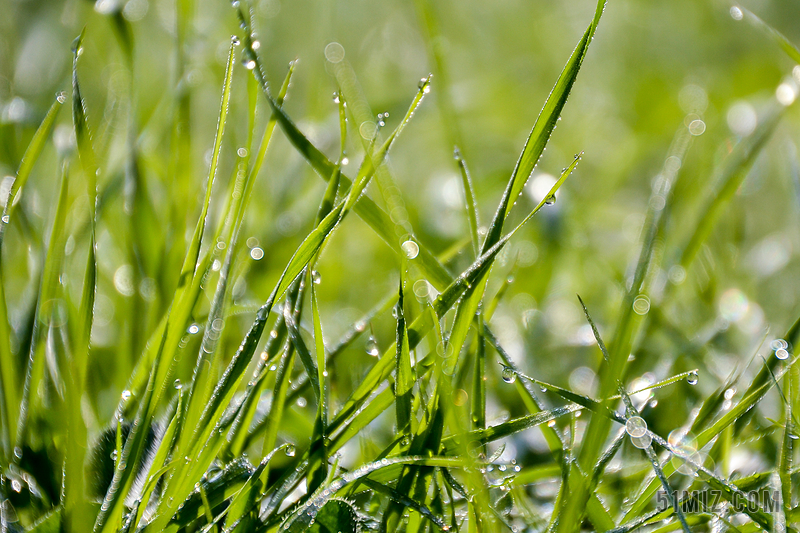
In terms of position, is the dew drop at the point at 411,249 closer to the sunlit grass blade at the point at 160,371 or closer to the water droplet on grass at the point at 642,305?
the sunlit grass blade at the point at 160,371

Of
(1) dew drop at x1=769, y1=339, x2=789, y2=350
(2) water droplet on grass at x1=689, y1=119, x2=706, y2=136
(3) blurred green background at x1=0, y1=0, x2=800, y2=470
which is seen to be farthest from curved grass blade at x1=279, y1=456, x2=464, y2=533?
(2) water droplet on grass at x1=689, y1=119, x2=706, y2=136

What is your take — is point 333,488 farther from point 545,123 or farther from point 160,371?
point 545,123

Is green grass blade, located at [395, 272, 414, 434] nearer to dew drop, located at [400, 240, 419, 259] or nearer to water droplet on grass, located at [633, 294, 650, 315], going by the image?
dew drop, located at [400, 240, 419, 259]

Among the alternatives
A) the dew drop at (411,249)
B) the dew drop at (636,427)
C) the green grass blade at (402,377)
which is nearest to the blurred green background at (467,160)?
the dew drop at (411,249)

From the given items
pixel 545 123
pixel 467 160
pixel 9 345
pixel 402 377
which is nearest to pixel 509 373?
pixel 402 377

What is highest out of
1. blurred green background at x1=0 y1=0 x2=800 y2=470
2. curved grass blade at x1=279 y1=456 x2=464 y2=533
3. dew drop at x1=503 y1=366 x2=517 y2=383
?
blurred green background at x1=0 y1=0 x2=800 y2=470

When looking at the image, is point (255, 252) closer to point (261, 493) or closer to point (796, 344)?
point (261, 493)

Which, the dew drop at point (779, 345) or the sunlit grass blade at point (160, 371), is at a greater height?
the dew drop at point (779, 345)

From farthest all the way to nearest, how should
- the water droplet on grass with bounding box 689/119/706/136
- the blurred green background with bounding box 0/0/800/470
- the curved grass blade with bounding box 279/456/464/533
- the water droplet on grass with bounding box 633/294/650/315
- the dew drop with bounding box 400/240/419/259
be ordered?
the water droplet on grass with bounding box 689/119/706/136 → the blurred green background with bounding box 0/0/800/470 → the water droplet on grass with bounding box 633/294/650/315 → the dew drop with bounding box 400/240/419/259 → the curved grass blade with bounding box 279/456/464/533

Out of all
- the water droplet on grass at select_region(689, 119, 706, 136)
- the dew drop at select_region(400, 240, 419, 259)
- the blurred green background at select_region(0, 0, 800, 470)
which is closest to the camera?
the dew drop at select_region(400, 240, 419, 259)
